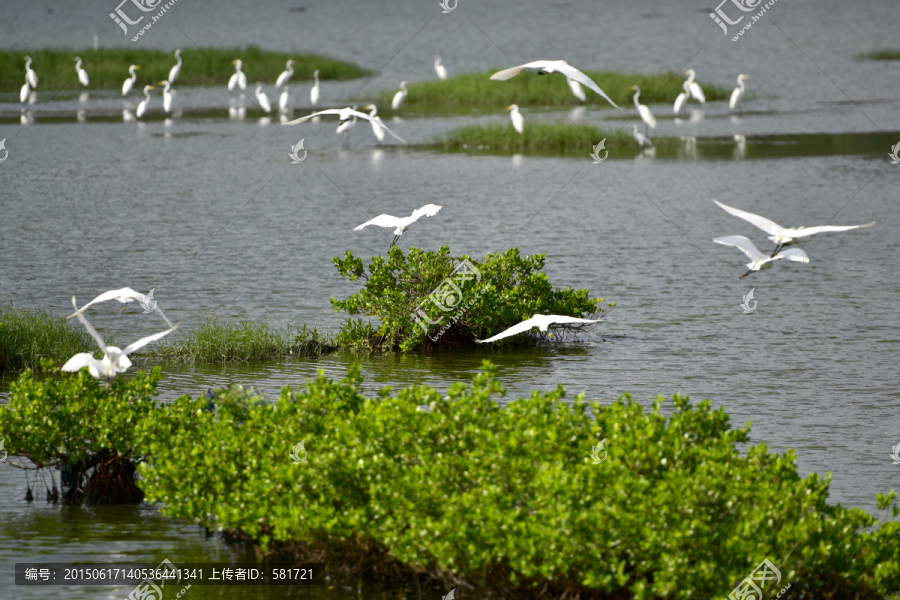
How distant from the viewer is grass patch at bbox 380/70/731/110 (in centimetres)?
4291

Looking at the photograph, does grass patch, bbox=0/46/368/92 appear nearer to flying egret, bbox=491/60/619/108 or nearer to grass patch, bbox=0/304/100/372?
grass patch, bbox=0/304/100/372

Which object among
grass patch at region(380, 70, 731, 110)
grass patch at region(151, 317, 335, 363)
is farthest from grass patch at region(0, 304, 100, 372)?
grass patch at region(380, 70, 731, 110)

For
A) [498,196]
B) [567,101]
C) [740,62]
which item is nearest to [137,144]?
[498,196]

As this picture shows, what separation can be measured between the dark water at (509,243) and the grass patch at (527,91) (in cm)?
186

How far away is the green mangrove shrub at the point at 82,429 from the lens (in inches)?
309

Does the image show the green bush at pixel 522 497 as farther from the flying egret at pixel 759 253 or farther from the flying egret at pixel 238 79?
the flying egret at pixel 238 79

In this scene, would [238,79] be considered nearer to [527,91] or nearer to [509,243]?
[527,91]

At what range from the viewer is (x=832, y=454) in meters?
9.26

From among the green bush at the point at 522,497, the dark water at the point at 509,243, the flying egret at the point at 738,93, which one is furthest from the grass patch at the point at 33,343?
the flying egret at the point at 738,93

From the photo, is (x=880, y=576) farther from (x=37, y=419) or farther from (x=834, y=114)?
(x=834, y=114)

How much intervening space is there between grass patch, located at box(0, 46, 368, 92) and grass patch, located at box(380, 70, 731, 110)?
8.26m

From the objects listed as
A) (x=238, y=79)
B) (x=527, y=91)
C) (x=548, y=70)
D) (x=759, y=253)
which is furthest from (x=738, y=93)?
(x=759, y=253)

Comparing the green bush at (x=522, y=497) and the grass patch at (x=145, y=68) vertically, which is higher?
the grass patch at (x=145, y=68)

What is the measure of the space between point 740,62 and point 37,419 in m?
58.3
